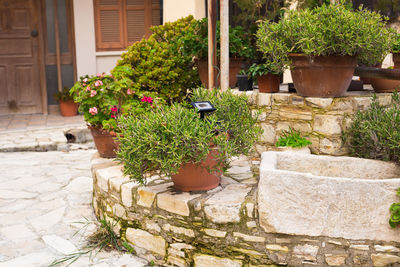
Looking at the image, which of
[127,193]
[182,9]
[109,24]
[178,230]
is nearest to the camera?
[178,230]

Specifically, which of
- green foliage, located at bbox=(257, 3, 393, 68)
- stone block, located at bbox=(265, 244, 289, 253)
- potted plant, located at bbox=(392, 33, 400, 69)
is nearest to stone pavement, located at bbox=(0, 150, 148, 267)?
stone block, located at bbox=(265, 244, 289, 253)

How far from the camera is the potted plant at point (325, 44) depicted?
349 centimetres

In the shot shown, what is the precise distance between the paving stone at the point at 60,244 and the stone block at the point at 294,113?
213 cm

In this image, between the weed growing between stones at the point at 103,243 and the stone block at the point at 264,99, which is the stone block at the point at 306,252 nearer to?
the weed growing between stones at the point at 103,243

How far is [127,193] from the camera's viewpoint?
11.3 ft

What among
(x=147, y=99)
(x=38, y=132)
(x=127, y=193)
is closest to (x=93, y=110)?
(x=147, y=99)

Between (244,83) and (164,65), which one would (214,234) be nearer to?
(244,83)

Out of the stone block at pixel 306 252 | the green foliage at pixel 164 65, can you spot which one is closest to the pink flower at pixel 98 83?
the green foliage at pixel 164 65

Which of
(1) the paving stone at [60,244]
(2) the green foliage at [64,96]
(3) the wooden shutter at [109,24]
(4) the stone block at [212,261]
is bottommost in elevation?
(1) the paving stone at [60,244]

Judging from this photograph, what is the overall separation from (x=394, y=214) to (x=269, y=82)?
75.1 inches

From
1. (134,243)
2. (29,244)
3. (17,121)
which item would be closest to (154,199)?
(134,243)

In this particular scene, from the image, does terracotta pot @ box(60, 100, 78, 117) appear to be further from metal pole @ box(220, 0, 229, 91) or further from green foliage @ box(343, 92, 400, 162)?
green foliage @ box(343, 92, 400, 162)

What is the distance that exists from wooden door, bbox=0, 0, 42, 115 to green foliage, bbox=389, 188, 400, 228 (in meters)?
7.19

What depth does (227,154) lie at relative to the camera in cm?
313
